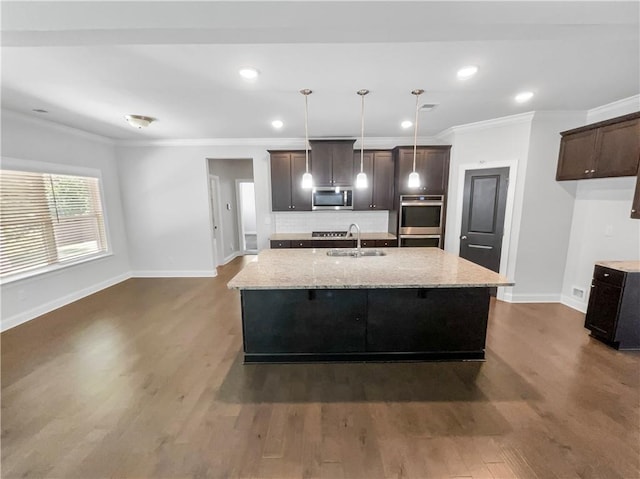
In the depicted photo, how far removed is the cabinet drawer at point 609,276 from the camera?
268 cm

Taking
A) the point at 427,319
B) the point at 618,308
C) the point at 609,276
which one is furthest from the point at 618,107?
the point at 427,319

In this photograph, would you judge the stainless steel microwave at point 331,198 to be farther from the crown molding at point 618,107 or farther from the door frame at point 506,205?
the crown molding at point 618,107

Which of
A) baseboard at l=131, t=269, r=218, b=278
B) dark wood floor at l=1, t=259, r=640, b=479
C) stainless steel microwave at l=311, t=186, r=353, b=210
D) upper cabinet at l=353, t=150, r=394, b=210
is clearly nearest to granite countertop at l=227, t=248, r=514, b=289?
dark wood floor at l=1, t=259, r=640, b=479

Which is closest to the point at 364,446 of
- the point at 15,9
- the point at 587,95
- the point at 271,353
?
the point at 271,353

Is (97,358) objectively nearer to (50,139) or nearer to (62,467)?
(62,467)

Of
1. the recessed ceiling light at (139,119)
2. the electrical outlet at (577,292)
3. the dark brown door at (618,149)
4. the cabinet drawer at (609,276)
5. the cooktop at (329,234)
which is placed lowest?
the electrical outlet at (577,292)

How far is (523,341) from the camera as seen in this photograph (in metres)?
2.91

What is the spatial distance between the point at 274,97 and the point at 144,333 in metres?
3.11

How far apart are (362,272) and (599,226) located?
335 centimetres

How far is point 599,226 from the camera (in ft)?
11.1

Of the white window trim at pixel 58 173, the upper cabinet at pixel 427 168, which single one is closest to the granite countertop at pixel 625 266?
the upper cabinet at pixel 427 168

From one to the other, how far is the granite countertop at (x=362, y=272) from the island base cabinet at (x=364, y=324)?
0.59 feet

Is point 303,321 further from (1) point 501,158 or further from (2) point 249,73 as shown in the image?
(1) point 501,158

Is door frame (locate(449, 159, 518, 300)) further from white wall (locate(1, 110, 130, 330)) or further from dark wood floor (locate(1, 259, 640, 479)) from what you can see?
white wall (locate(1, 110, 130, 330))
